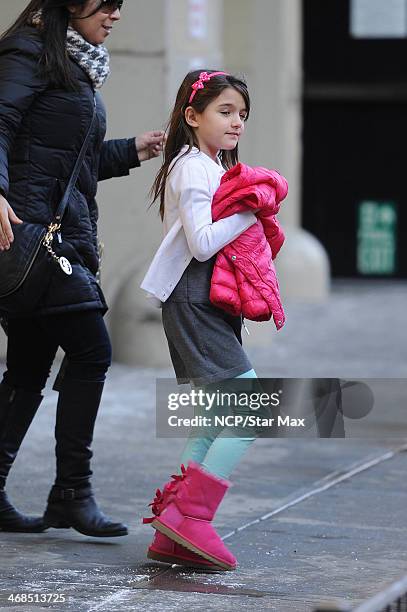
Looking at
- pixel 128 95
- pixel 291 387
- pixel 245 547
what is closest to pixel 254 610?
pixel 245 547

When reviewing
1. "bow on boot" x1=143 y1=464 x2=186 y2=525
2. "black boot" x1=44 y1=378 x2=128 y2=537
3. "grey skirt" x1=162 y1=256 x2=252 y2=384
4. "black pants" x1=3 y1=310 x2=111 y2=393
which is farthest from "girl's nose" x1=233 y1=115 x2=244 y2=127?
"bow on boot" x1=143 y1=464 x2=186 y2=525

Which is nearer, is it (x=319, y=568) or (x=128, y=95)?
(x=319, y=568)

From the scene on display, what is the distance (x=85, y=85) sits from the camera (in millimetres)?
4750

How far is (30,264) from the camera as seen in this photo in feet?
15.2

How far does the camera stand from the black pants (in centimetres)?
479

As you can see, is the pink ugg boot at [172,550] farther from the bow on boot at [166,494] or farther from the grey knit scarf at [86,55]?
the grey knit scarf at [86,55]

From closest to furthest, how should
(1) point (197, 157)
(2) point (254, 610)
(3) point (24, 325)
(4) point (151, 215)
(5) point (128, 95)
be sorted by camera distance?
1. (2) point (254, 610)
2. (1) point (197, 157)
3. (3) point (24, 325)
4. (5) point (128, 95)
5. (4) point (151, 215)

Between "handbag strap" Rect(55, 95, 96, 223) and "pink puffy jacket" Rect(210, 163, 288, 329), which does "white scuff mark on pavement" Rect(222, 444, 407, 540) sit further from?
"handbag strap" Rect(55, 95, 96, 223)

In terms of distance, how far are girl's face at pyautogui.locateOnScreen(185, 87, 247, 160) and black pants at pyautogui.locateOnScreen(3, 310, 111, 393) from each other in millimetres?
715

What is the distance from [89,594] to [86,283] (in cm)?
108

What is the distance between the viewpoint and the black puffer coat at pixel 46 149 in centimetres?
459

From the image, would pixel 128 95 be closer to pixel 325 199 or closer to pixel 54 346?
pixel 54 346

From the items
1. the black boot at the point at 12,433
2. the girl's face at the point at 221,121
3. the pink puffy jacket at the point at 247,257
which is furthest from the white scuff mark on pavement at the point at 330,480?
Answer: the girl's face at the point at 221,121

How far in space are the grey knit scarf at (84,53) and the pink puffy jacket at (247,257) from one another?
0.59m
